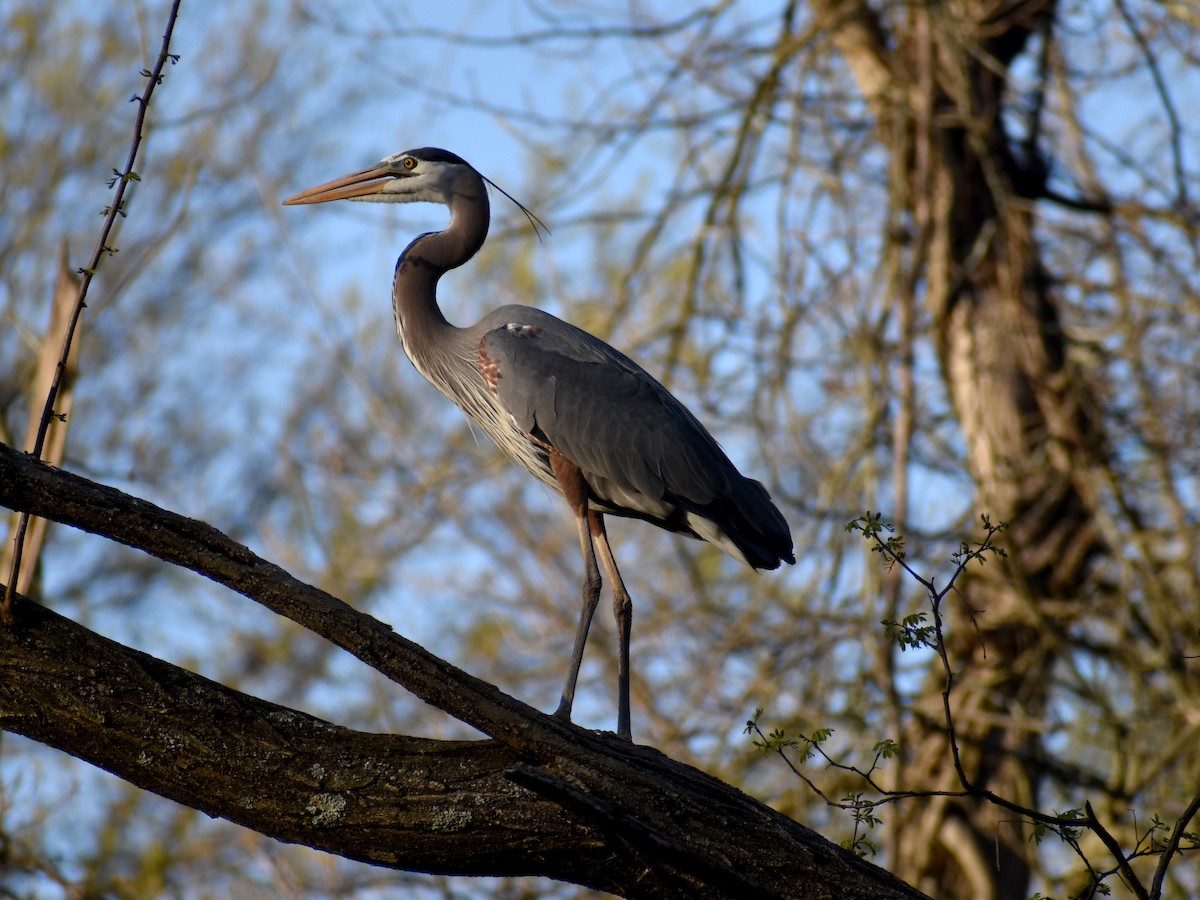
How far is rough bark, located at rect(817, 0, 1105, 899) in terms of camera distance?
24.4 feet

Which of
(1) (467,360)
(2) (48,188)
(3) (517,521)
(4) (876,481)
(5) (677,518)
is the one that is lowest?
Answer: (5) (677,518)

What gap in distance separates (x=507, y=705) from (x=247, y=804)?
0.61m

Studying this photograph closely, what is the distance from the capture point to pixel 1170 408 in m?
7.84

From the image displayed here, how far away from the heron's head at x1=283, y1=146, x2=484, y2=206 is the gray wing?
2.62ft

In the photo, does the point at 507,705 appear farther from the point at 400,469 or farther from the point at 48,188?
the point at 48,188

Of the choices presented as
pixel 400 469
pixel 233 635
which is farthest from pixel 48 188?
pixel 400 469

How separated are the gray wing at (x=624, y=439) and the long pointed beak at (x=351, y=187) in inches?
42.3

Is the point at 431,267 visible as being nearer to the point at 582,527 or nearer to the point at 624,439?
the point at 624,439

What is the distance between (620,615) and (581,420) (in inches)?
30.9

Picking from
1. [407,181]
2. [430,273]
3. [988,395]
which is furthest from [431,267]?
[988,395]

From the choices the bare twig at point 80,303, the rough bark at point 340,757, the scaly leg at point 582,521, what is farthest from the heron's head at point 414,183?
the rough bark at point 340,757

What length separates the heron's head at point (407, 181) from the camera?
235 inches

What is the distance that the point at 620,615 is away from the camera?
538cm

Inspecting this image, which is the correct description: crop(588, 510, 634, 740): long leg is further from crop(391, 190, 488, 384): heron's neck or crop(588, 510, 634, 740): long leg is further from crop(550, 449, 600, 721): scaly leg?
crop(391, 190, 488, 384): heron's neck
